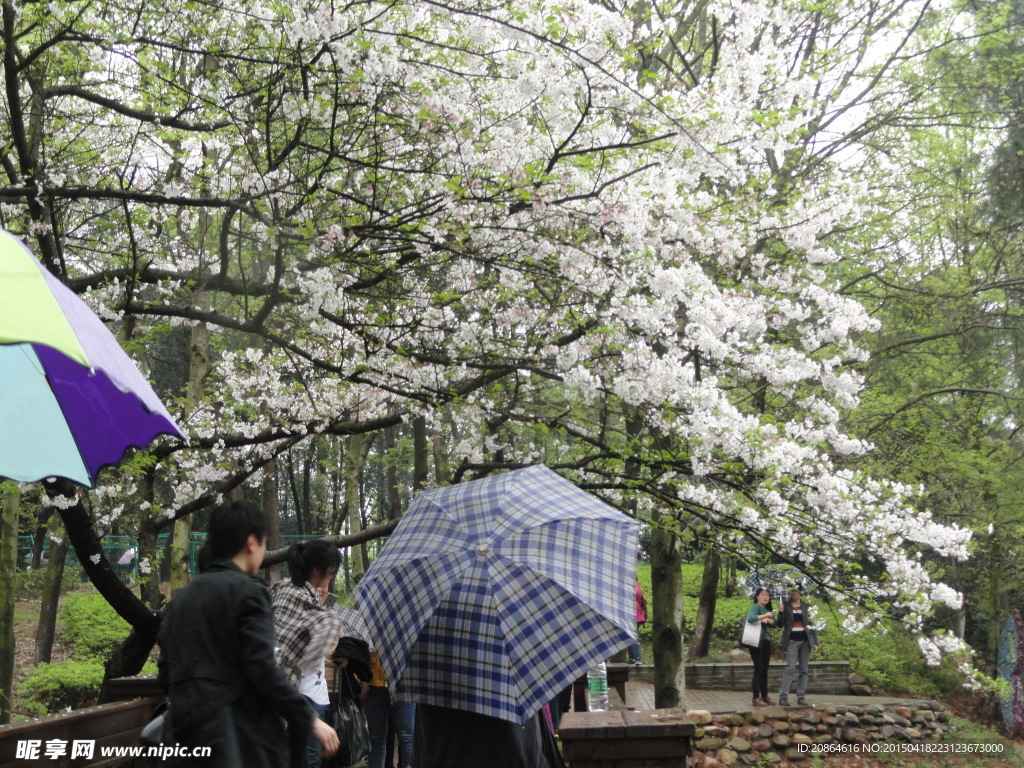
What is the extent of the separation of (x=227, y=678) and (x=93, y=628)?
1380cm

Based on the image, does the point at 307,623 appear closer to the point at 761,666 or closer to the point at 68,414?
the point at 68,414

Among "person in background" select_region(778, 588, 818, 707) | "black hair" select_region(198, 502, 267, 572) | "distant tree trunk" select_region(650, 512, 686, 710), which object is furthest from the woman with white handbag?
"black hair" select_region(198, 502, 267, 572)

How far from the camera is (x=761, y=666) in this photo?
43.0 feet

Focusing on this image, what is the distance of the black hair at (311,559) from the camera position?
436 centimetres

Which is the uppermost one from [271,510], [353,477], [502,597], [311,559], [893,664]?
[353,477]

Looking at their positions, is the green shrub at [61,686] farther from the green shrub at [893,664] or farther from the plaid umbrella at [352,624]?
the green shrub at [893,664]

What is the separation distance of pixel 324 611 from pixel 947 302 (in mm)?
12400

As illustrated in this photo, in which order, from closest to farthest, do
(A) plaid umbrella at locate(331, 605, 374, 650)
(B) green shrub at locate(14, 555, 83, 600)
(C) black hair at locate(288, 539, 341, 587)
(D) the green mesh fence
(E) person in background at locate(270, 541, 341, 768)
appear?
(E) person in background at locate(270, 541, 341, 768), (C) black hair at locate(288, 539, 341, 587), (A) plaid umbrella at locate(331, 605, 374, 650), (B) green shrub at locate(14, 555, 83, 600), (D) the green mesh fence

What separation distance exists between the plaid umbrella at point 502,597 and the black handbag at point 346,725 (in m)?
1.34

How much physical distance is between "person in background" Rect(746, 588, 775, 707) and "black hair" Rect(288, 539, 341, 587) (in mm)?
9701

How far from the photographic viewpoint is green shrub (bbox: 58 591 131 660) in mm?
14133

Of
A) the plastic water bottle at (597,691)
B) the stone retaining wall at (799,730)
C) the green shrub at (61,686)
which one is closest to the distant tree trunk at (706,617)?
the stone retaining wall at (799,730)

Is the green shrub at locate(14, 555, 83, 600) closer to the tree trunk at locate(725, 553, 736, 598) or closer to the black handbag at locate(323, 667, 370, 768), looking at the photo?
the tree trunk at locate(725, 553, 736, 598)

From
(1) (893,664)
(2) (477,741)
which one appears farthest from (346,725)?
(1) (893,664)
